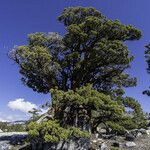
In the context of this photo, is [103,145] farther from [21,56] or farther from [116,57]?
[21,56]

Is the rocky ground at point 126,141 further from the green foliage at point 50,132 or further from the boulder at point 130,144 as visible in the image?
the green foliage at point 50,132

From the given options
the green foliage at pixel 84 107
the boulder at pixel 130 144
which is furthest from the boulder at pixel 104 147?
the green foliage at pixel 84 107

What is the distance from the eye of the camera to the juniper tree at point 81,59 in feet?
95.1

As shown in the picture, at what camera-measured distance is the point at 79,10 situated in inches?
1278

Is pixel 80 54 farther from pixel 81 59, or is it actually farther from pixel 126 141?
pixel 126 141

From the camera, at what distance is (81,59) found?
102 feet

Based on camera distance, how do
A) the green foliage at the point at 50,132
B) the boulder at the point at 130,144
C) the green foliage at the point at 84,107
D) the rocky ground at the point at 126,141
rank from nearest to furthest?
1. the green foliage at the point at 50,132
2. the green foliage at the point at 84,107
3. the rocky ground at the point at 126,141
4. the boulder at the point at 130,144

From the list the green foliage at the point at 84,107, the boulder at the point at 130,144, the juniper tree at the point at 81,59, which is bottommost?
the boulder at the point at 130,144

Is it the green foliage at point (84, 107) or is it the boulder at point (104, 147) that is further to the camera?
the boulder at point (104, 147)

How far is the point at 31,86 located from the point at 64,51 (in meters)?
4.53

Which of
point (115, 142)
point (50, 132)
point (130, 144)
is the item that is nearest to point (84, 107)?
point (50, 132)

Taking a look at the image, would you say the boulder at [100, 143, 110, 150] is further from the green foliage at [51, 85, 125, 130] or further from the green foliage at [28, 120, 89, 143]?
the green foliage at [28, 120, 89, 143]

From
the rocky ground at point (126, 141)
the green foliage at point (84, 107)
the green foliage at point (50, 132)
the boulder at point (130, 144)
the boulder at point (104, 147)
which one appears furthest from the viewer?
the boulder at point (130, 144)

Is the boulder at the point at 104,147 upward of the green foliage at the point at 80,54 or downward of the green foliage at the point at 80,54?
downward
